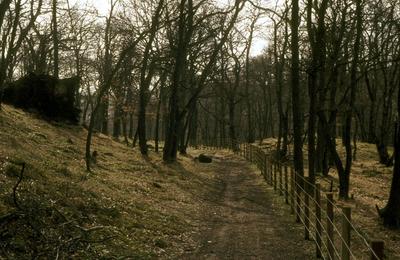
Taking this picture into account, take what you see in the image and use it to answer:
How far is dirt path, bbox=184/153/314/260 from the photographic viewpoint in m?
10.3

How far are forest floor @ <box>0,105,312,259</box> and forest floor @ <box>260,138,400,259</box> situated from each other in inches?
98.1

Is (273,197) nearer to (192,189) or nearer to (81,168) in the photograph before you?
(192,189)

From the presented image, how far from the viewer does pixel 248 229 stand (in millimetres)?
12617

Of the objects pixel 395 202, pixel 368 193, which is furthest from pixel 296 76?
pixel 368 193

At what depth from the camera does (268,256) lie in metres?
10.1

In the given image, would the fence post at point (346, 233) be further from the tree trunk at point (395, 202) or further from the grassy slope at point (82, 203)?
the tree trunk at point (395, 202)

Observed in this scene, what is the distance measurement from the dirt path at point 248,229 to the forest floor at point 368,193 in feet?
5.08

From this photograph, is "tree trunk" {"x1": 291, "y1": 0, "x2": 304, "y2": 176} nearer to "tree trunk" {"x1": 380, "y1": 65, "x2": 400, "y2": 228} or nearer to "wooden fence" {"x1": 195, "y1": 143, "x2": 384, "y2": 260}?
"wooden fence" {"x1": 195, "y1": 143, "x2": 384, "y2": 260}

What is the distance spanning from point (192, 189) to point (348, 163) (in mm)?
6118

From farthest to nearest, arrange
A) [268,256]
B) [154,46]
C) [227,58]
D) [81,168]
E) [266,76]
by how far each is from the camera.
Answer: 1. [266,76]
2. [227,58]
3. [154,46]
4. [81,168]
5. [268,256]

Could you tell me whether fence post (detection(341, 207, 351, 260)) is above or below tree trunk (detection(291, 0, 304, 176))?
below

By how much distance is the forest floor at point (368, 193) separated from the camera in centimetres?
1461

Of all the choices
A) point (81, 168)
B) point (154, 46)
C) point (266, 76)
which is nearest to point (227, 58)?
point (266, 76)

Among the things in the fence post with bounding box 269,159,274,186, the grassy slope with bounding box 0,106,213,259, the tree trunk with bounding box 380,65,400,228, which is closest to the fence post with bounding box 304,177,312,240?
the grassy slope with bounding box 0,106,213,259
